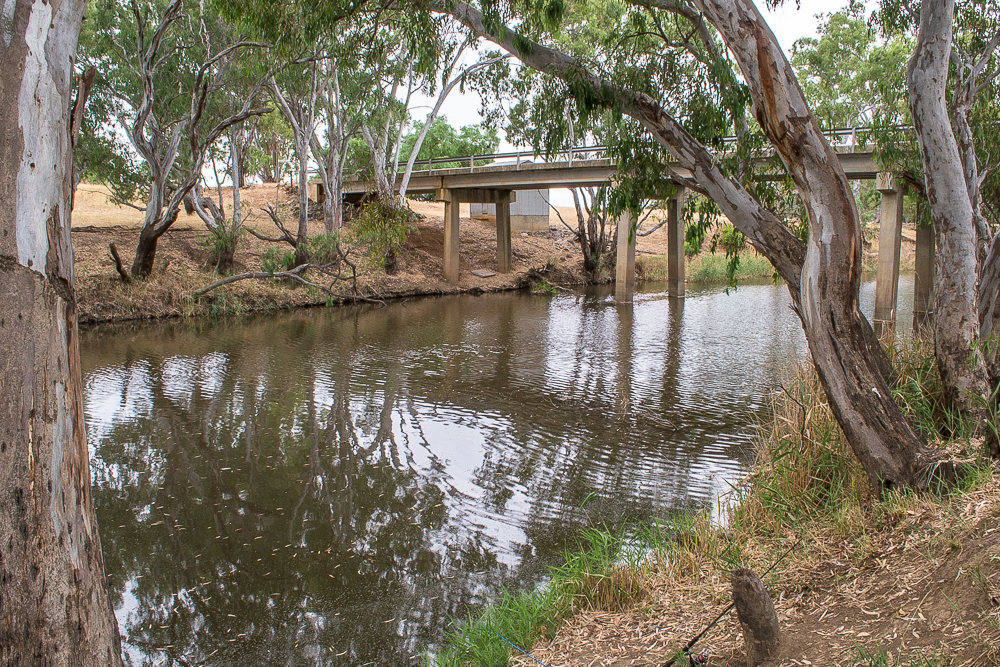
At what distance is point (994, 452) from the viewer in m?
3.87

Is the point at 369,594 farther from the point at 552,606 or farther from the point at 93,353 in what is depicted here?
the point at 93,353

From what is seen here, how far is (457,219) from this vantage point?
24109 millimetres

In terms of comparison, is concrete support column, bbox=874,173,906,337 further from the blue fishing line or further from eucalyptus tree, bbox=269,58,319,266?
the blue fishing line

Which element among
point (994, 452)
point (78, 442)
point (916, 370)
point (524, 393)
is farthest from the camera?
point (524, 393)

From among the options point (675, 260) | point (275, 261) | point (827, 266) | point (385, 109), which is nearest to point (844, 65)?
point (675, 260)

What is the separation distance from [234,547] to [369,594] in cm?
112

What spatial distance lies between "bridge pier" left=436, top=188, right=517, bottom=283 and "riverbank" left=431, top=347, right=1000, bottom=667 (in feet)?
65.4

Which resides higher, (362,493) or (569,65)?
(569,65)

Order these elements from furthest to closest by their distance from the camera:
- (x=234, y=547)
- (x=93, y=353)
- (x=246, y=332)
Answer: (x=246, y=332) < (x=93, y=353) < (x=234, y=547)

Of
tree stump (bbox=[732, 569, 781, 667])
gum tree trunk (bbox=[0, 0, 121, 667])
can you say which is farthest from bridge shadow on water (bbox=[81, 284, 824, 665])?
tree stump (bbox=[732, 569, 781, 667])

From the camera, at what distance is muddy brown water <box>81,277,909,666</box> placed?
3.97 metres

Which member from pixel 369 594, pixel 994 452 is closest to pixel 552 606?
pixel 369 594

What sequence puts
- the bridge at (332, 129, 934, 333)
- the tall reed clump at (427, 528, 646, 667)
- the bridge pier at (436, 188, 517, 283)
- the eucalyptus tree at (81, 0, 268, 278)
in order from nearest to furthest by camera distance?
1. the tall reed clump at (427, 528, 646, 667)
2. the eucalyptus tree at (81, 0, 268, 278)
3. the bridge at (332, 129, 934, 333)
4. the bridge pier at (436, 188, 517, 283)

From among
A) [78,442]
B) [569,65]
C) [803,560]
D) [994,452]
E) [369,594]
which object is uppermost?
[569,65]
